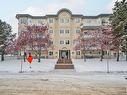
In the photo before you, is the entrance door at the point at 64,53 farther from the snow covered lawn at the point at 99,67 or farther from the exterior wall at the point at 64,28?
the snow covered lawn at the point at 99,67

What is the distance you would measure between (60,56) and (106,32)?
2507 centimetres

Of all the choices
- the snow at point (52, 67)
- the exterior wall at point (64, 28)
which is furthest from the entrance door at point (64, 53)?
the snow at point (52, 67)

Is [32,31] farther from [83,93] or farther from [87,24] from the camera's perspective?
[83,93]

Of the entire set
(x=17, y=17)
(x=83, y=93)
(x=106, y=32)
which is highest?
(x=17, y=17)

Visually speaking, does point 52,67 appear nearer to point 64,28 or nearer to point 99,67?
point 99,67

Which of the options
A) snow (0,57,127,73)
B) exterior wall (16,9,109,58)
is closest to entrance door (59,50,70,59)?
exterior wall (16,9,109,58)

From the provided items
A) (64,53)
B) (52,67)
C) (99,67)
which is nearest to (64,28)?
(64,53)

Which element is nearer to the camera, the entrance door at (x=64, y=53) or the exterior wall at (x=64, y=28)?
the exterior wall at (x=64, y=28)

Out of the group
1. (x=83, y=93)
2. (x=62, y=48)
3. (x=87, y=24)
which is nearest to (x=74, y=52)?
(x=62, y=48)

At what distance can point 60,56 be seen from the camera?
88.6 meters

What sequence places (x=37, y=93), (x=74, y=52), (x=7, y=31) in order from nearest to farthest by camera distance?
(x=37, y=93)
(x=7, y=31)
(x=74, y=52)

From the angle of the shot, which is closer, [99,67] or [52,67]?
[99,67]

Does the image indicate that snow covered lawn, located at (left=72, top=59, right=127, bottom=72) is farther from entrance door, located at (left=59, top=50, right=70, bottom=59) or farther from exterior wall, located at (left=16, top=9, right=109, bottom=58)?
entrance door, located at (left=59, top=50, right=70, bottom=59)

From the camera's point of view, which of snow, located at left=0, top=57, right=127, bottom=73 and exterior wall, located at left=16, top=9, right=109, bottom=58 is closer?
snow, located at left=0, top=57, right=127, bottom=73
